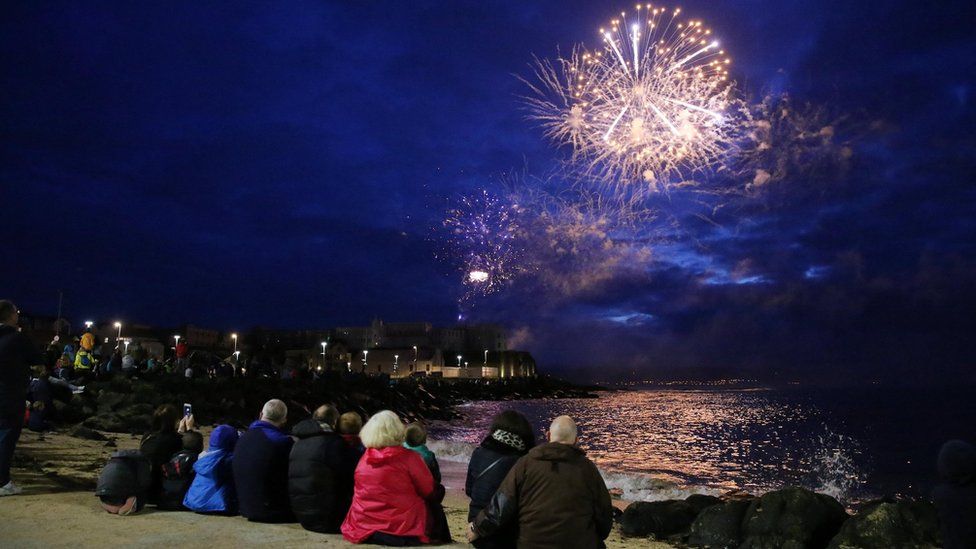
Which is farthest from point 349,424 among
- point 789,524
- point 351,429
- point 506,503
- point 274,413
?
point 789,524

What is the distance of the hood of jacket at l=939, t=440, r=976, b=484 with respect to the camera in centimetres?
545

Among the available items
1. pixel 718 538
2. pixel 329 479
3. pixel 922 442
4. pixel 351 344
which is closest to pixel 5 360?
pixel 329 479

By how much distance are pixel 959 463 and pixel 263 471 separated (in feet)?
21.9

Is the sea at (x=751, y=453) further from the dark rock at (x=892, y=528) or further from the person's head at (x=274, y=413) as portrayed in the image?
the person's head at (x=274, y=413)

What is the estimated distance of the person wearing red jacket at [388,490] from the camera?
6445mm

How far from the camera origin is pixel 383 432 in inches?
254

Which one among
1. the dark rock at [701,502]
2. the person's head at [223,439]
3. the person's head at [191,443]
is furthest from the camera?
the dark rock at [701,502]

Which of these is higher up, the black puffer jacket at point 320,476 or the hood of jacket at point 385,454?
the hood of jacket at point 385,454

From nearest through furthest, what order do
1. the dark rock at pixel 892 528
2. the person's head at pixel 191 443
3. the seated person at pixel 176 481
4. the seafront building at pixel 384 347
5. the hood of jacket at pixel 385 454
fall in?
the hood of jacket at pixel 385 454 < the seated person at pixel 176 481 < the person's head at pixel 191 443 < the dark rock at pixel 892 528 < the seafront building at pixel 384 347

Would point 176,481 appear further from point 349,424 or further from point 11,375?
point 349,424

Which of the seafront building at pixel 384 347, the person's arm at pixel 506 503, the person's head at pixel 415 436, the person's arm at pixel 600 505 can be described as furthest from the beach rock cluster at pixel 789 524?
the seafront building at pixel 384 347

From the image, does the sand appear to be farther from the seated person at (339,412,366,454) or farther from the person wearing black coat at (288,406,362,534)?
the seated person at (339,412,366,454)

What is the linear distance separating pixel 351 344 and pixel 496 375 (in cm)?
3056

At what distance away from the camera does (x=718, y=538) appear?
12.0m
